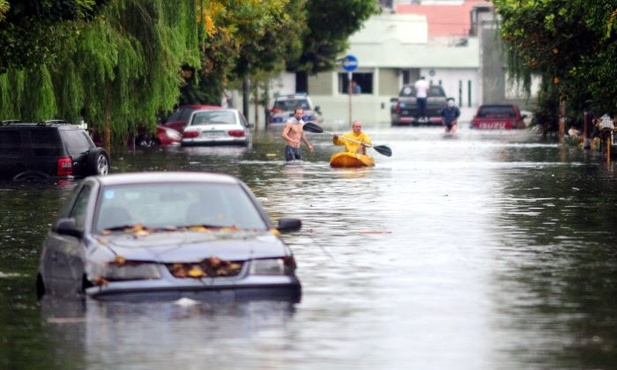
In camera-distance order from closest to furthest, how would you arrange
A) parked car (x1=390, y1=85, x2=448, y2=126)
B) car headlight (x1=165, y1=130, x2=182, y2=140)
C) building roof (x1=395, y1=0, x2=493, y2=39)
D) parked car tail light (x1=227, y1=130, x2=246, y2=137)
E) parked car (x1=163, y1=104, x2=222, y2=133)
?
1. parked car tail light (x1=227, y1=130, x2=246, y2=137)
2. car headlight (x1=165, y1=130, x2=182, y2=140)
3. parked car (x1=163, y1=104, x2=222, y2=133)
4. parked car (x1=390, y1=85, x2=448, y2=126)
5. building roof (x1=395, y1=0, x2=493, y2=39)

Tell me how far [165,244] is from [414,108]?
79333mm

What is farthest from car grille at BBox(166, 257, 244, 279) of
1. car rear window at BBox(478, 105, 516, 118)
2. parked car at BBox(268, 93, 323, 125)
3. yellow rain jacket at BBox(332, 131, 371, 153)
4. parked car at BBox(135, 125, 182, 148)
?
parked car at BBox(268, 93, 323, 125)

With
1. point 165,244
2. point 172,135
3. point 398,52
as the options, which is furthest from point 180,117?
point 398,52

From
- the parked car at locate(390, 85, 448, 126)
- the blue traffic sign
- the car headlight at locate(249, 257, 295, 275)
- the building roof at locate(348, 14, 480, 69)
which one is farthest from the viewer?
the building roof at locate(348, 14, 480, 69)

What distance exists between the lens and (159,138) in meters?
61.4

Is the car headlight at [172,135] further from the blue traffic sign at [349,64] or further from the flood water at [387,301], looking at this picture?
the blue traffic sign at [349,64]

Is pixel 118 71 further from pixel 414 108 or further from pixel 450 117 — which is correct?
pixel 414 108

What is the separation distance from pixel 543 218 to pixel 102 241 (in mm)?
11994

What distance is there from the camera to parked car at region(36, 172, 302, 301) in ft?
44.0

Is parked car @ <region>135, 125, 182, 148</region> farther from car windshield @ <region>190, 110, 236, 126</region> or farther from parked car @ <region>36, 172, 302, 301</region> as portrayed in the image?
parked car @ <region>36, 172, 302, 301</region>

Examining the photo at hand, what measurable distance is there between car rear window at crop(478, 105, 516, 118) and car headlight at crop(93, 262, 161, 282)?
71.7 m

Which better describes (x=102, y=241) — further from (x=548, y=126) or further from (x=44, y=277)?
(x=548, y=126)

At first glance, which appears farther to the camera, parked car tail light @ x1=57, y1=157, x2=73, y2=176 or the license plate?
the license plate

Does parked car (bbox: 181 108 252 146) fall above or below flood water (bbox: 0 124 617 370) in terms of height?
below
